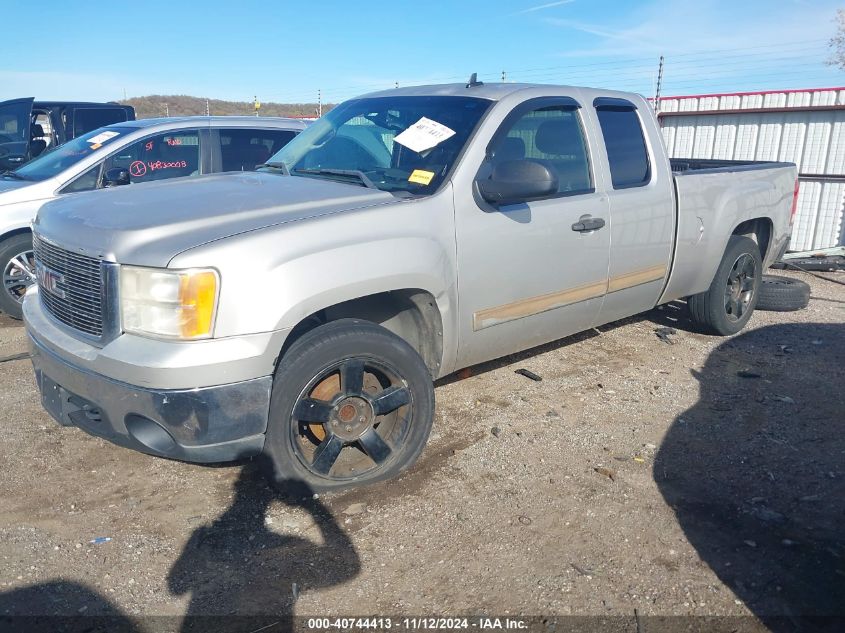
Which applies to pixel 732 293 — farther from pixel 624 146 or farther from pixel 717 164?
pixel 624 146

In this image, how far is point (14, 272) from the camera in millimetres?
6207

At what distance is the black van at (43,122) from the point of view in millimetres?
9422

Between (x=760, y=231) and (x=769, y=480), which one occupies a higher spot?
(x=760, y=231)

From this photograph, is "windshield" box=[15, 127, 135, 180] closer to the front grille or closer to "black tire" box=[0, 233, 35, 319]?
"black tire" box=[0, 233, 35, 319]

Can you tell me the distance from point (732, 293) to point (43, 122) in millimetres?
10091

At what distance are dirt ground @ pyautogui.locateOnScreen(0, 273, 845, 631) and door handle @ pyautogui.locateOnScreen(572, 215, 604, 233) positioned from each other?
116 centimetres

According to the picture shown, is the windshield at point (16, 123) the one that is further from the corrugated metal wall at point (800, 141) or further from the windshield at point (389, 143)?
the corrugated metal wall at point (800, 141)

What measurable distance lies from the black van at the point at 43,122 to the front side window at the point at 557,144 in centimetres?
755

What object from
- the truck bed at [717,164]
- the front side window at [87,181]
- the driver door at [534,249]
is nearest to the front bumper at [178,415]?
the driver door at [534,249]

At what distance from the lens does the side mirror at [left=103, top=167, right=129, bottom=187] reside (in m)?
6.25

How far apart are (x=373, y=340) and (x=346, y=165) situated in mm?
1301

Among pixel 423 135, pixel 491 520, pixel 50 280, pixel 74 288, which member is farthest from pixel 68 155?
pixel 491 520

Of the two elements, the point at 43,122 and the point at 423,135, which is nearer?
the point at 423,135

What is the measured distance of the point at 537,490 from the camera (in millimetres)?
3533
